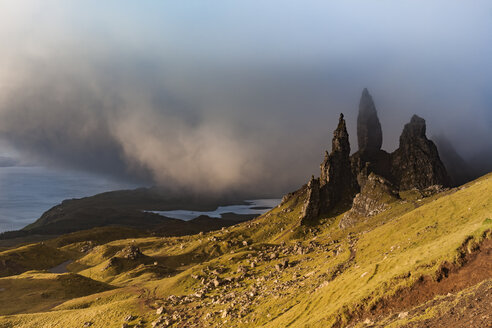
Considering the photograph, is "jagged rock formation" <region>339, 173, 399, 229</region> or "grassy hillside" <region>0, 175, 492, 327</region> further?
"jagged rock formation" <region>339, 173, 399, 229</region>

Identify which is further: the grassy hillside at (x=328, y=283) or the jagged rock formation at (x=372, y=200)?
the jagged rock formation at (x=372, y=200)

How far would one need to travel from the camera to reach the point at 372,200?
6437 inches

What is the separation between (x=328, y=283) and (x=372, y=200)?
118 metres

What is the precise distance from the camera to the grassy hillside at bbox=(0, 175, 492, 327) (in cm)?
3584

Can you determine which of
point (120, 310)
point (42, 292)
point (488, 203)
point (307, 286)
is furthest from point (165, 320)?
point (42, 292)

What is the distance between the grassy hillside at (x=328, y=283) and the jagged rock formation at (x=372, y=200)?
18.9ft

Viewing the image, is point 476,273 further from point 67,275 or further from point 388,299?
point 67,275

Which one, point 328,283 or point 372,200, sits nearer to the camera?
point 328,283

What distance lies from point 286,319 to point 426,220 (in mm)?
54062

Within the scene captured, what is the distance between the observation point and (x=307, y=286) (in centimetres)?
6644

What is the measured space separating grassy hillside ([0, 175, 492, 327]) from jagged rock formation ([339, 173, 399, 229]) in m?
5.78

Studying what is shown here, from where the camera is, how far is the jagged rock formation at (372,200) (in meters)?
158

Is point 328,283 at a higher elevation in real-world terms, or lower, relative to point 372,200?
lower

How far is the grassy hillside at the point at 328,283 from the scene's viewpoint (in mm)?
35844
